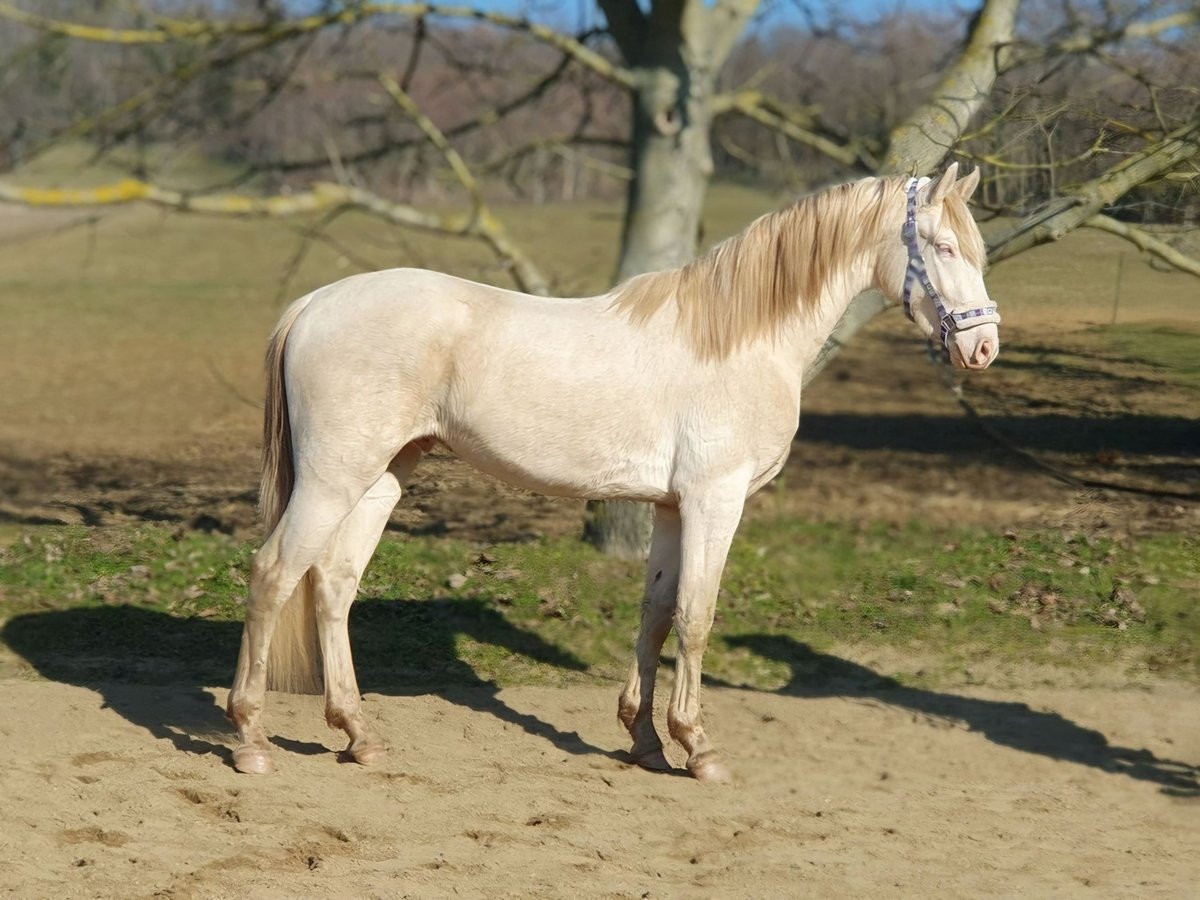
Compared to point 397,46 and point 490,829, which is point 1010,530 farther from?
point 397,46

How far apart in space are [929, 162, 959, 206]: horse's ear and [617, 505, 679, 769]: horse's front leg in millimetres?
1501

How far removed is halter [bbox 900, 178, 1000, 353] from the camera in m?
4.55

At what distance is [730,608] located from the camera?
7246 mm

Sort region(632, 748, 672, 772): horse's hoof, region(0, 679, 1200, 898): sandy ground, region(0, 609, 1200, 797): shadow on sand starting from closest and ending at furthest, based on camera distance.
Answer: region(0, 679, 1200, 898): sandy ground → region(632, 748, 672, 772): horse's hoof → region(0, 609, 1200, 797): shadow on sand

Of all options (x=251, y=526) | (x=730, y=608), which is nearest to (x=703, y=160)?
(x=730, y=608)

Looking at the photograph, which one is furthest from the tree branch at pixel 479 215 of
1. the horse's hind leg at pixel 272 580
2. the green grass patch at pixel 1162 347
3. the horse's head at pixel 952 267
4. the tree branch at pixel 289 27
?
the green grass patch at pixel 1162 347

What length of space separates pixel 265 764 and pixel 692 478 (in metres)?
1.84

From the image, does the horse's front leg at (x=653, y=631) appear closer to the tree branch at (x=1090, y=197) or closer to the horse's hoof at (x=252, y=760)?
the horse's hoof at (x=252, y=760)

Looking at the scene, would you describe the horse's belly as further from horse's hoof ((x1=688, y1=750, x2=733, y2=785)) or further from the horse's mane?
horse's hoof ((x1=688, y1=750, x2=733, y2=785))

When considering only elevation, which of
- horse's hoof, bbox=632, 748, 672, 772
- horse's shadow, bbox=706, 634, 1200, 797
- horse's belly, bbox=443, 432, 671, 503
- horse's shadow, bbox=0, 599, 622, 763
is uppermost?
horse's belly, bbox=443, 432, 671, 503

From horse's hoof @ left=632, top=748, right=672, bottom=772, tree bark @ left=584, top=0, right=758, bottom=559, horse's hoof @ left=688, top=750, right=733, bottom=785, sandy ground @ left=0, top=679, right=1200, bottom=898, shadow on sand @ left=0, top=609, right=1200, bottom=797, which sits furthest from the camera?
tree bark @ left=584, top=0, right=758, bottom=559

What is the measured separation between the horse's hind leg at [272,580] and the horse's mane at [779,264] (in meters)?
1.31

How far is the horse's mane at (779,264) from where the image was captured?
4750 mm

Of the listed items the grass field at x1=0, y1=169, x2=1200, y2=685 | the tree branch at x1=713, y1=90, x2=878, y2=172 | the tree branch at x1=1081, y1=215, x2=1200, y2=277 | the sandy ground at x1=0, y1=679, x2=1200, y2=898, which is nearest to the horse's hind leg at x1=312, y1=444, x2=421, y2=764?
the sandy ground at x1=0, y1=679, x2=1200, y2=898
